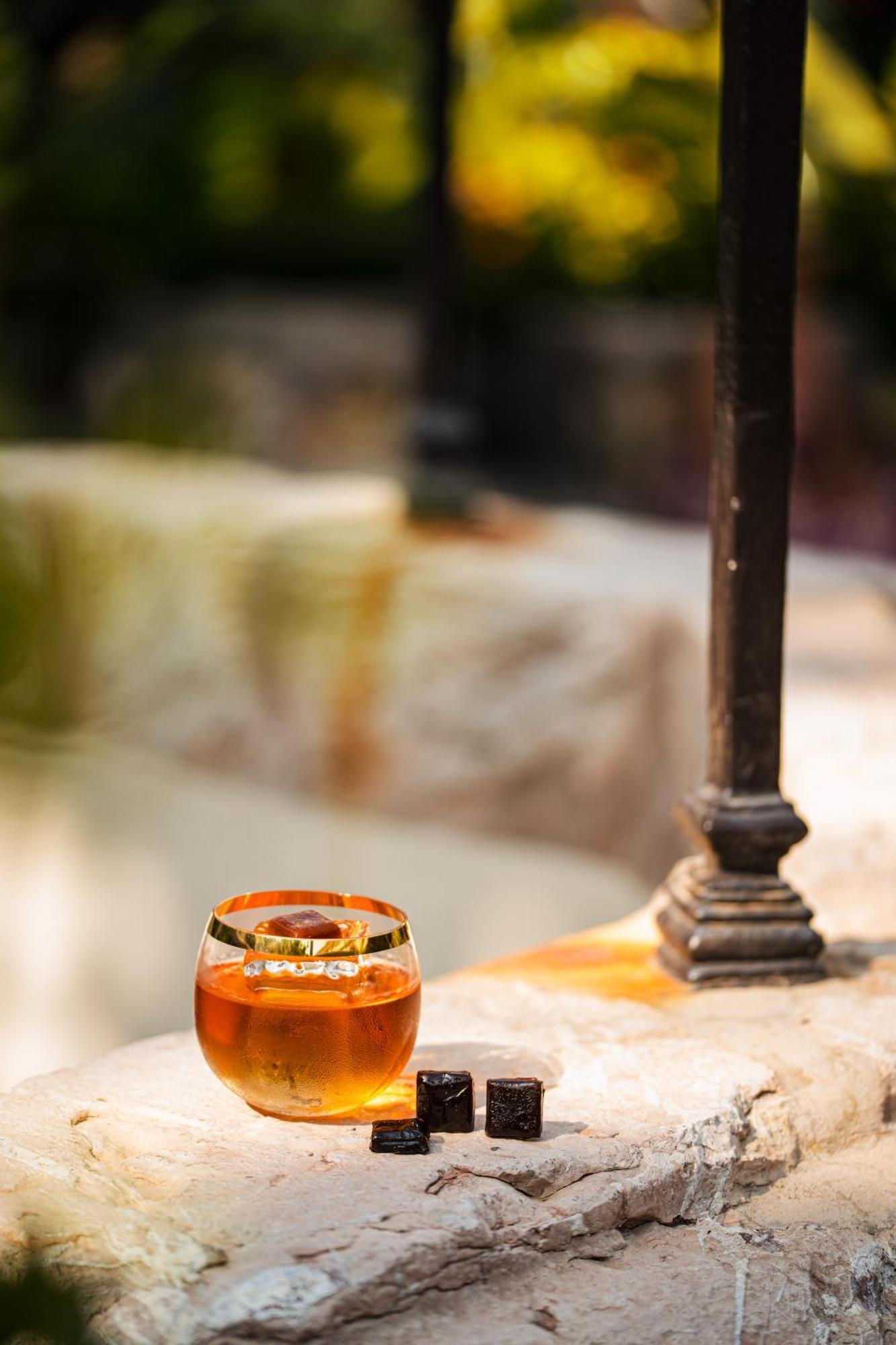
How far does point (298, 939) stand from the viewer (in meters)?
1.28

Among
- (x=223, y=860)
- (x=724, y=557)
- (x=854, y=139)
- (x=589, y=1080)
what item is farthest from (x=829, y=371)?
(x=589, y=1080)

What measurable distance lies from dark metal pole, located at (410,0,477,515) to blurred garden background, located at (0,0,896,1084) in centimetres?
14

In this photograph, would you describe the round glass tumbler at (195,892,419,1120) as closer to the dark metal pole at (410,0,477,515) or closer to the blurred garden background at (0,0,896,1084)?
the blurred garden background at (0,0,896,1084)

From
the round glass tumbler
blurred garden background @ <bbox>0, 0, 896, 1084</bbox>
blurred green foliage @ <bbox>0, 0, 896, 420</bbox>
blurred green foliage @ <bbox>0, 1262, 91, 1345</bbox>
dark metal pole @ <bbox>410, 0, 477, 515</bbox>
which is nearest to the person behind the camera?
blurred green foliage @ <bbox>0, 1262, 91, 1345</bbox>

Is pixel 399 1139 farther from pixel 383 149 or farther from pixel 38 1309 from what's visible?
pixel 383 149

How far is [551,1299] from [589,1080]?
0.30 m

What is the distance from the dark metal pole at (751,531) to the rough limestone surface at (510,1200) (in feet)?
0.56

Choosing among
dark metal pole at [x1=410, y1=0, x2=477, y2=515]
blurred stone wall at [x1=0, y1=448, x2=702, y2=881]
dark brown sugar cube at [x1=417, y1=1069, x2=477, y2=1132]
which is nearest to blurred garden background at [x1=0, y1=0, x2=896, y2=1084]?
blurred stone wall at [x1=0, y1=448, x2=702, y2=881]

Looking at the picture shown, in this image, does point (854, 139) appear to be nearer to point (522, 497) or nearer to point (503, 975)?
point (522, 497)

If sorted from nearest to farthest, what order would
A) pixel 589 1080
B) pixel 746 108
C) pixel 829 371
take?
pixel 589 1080, pixel 746 108, pixel 829 371

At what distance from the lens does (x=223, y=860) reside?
3.22m

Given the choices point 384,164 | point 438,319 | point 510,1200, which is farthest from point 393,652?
point 384,164

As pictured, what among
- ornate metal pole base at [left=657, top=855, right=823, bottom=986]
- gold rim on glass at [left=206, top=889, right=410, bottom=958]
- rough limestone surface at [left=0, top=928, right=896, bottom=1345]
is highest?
gold rim on glass at [left=206, top=889, right=410, bottom=958]

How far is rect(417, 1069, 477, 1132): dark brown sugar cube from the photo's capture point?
4.31 ft
